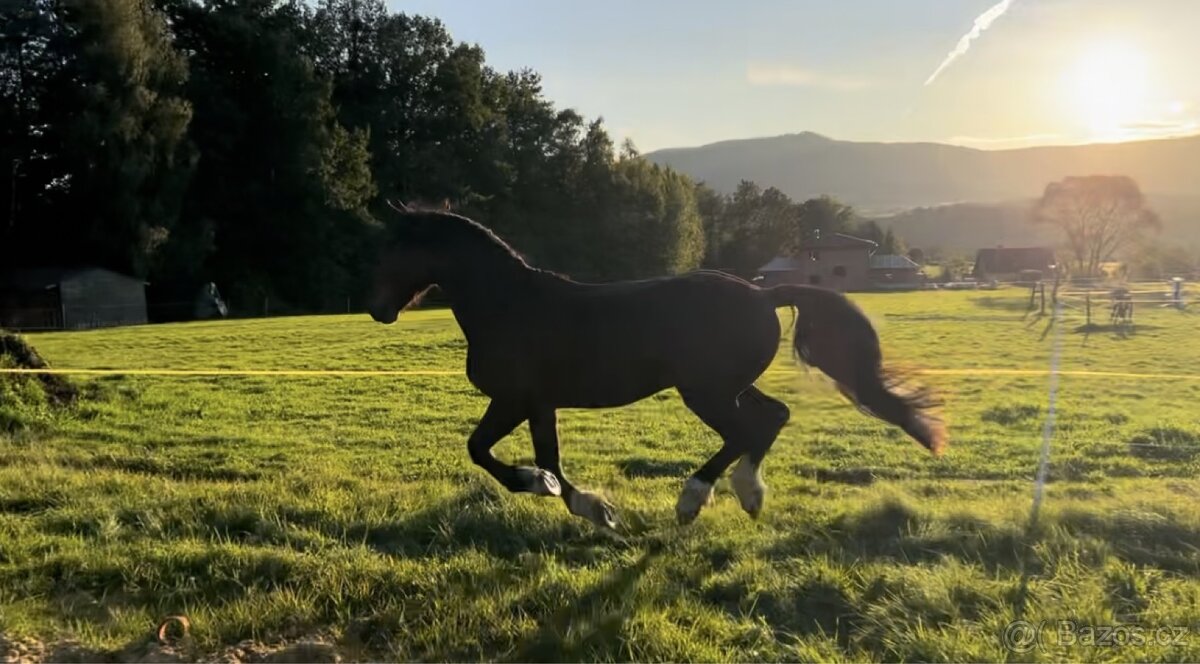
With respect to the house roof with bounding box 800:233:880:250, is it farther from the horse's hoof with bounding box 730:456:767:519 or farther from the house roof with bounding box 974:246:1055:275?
the horse's hoof with bounding box 730:456:767:519

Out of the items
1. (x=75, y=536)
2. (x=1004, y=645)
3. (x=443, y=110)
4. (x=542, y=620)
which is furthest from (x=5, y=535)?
(x=443, y=110)

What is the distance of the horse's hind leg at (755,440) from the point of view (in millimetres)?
5090

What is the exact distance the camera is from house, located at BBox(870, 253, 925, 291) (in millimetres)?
70625

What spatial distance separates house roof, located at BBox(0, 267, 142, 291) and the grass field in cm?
3416

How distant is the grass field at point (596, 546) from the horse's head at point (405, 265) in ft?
4.70

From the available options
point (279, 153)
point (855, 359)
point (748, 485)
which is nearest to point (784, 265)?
→ point (279, 153)

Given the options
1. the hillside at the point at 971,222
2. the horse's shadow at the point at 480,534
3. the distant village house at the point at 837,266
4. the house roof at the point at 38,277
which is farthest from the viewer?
the hillside at the point at 971,222

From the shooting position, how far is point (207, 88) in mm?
48000

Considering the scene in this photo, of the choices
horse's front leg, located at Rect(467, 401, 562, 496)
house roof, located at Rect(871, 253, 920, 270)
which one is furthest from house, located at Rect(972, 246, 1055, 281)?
horse's front leg, located at Rect(467, 401, 562, 496)

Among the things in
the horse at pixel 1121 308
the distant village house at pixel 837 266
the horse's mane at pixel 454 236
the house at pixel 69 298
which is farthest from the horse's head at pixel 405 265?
the distant village house at pixel 837 266

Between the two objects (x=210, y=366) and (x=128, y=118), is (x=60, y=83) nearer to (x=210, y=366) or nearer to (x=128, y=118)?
(x=128, y=118)

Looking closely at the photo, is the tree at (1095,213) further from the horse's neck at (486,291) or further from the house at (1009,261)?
the horse's neck at (486,291)

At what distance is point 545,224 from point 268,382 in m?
51.5

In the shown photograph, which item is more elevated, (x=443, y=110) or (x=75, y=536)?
(x=443, y=110)
